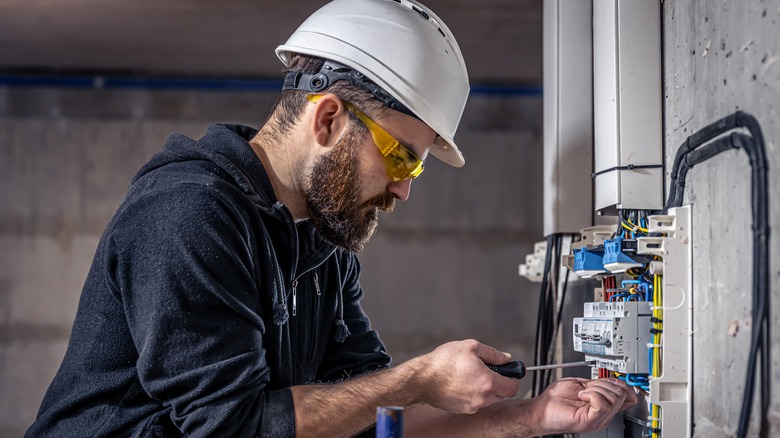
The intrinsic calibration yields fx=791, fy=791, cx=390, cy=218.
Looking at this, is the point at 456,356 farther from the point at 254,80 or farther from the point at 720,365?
the point at 254,80

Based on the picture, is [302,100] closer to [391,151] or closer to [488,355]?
[391,151]

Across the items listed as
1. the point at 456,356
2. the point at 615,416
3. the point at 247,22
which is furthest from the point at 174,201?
the point at 247,22

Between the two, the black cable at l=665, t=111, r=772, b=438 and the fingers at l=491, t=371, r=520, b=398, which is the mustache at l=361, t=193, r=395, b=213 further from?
the black cable at l=665, t=111, r=772, b=438

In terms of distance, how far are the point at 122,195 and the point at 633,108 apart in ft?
9.96

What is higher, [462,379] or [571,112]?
[571,112]

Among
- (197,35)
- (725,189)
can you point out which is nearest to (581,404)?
(725,189)

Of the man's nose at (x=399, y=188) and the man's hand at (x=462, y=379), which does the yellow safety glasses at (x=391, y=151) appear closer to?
the man's nose at (x=399, y=188)

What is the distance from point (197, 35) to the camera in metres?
3.46

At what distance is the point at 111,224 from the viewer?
131 cm

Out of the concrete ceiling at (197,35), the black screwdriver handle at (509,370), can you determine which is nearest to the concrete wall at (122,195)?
the concrete ceiling at (197,35)

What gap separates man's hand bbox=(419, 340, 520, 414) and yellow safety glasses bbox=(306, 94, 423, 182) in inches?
14.6

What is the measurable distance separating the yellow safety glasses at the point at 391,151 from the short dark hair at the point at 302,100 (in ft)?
0.03

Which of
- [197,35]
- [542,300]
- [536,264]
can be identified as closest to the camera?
[542,300]

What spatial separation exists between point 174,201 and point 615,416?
996 mm
